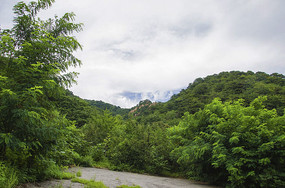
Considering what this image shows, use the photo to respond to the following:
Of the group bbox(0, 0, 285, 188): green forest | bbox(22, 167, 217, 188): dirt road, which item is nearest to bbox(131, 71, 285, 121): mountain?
bbox(0, 0, 285, 188): green forest

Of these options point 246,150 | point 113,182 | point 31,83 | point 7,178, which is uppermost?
point 31,83

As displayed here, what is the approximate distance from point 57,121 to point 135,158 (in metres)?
9.19

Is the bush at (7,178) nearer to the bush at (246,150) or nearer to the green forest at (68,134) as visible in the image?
the green forest at (68,134)

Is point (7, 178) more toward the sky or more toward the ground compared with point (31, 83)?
more toward the ground

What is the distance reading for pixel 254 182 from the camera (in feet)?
25.9

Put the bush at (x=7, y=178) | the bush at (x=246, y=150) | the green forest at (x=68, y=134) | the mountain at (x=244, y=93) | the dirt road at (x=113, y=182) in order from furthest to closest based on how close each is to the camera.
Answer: the mountain at (x=244, y=93)
the bush at (x=246, y=150)
the dirt road at (x=113, y=182)
the green forest at (x=68, y=134)
the bush at (x=7, y=178)

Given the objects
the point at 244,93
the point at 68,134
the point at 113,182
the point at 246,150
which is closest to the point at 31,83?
the point at 68,134

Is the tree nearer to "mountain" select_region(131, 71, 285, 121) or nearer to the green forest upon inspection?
the green forest

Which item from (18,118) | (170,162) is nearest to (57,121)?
(18,118)

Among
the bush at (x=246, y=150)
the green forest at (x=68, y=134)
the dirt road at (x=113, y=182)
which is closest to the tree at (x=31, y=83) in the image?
the green forest at (x=68, y=134)

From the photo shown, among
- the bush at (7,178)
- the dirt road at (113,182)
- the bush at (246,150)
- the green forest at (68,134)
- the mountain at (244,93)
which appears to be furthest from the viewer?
the mountain at (244,93)

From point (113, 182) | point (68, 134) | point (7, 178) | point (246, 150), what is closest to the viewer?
point (7, 178)

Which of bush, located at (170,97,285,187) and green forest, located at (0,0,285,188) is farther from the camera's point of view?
bush, located at (170,97,285,187)

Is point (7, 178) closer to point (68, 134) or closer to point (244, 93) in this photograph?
point (68, 134)
